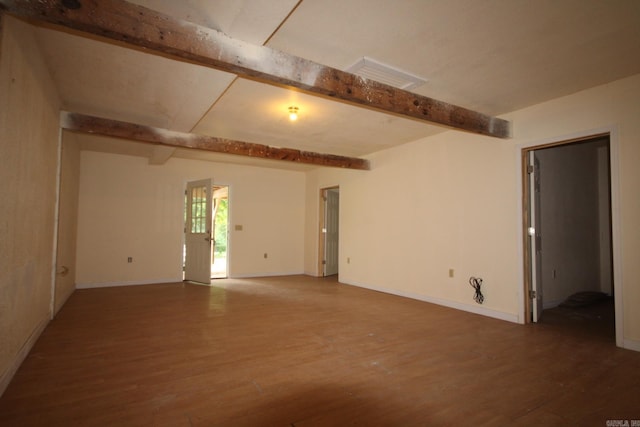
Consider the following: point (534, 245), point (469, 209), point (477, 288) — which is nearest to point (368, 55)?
point (469, 209)

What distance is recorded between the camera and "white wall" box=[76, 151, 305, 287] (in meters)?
5.85

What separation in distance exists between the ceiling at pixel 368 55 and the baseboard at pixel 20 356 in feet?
7.82

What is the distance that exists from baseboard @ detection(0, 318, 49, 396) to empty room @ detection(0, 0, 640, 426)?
4 cm

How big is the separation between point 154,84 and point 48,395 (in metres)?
2.65

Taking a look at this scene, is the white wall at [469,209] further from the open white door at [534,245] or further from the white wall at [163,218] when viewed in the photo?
the white wall at [163,218]

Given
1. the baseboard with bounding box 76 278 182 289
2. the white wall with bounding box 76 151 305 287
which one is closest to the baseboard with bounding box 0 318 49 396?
the baseboard with bounding box 76 278 182 289

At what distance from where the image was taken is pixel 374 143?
17.6 ft

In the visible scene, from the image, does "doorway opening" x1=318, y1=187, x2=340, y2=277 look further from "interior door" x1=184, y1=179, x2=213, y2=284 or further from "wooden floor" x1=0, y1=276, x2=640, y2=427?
"wooden floor" x1=0, y1=276, x2=640, y2=427

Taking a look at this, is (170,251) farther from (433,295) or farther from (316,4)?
(316,4)

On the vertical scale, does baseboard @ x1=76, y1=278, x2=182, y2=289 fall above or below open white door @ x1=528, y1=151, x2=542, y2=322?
below

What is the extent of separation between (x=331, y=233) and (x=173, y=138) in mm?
4240

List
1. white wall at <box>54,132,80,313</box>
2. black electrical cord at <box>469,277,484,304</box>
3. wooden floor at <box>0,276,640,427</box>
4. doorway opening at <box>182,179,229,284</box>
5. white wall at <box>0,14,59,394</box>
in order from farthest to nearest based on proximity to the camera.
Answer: doorway opening at <box>182,179,229,284</box>
black electrical cord at <box>469,277,484,304</box>
white wall at <box>54,132,80,313</box>
white wall at <box>0,14,59,394</box>
wooden floor at <box>0,276,640,427</box>

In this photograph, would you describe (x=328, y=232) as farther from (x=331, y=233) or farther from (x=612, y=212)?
(x=612, y=212)

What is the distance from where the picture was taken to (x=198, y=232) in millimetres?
6246
